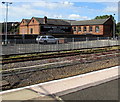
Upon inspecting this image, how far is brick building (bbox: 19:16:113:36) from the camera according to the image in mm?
53791

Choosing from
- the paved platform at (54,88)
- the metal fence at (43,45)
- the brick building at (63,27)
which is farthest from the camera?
the brick building at (63,27)

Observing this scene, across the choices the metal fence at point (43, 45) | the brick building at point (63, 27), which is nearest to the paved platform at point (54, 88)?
the metal fence at point (43, 45)

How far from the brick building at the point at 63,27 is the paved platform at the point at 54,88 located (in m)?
46.1

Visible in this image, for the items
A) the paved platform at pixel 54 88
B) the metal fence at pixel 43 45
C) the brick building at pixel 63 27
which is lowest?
the paved platform at pixel 54 88

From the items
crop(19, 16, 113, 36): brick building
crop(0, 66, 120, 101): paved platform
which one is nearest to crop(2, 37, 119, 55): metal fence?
crop(0, 66, 120, 101): paved platform

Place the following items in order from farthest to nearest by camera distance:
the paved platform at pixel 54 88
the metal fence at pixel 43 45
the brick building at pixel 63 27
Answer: the brick building at pixel 63 27 < the metal fence at pixel 43 45 < the paved platform at pixel 54 88

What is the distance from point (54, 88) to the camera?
5.94m

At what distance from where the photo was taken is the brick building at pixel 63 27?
176 feet

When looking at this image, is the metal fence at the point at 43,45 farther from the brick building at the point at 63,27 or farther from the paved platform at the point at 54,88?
the brick building at the point at 63,27

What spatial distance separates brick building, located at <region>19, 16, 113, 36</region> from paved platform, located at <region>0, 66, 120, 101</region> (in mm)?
46066

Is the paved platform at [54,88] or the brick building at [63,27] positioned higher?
the brick building at [63,27]

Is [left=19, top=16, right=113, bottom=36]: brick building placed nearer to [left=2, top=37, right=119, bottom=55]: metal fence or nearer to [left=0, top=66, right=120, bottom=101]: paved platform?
[left=2, top=37, right=119, bottom=55]: metal fence

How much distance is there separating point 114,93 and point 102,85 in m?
0.87

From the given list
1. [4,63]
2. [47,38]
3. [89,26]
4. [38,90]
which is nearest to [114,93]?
[38,90]
